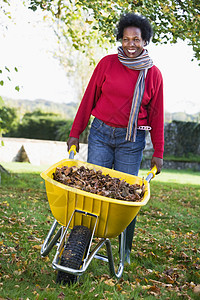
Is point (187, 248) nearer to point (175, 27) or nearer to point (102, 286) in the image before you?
point (102, 286)

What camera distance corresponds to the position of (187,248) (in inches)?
138

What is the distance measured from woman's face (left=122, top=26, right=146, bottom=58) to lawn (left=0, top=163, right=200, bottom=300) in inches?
58.8

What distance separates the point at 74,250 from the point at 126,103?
1.08 meters

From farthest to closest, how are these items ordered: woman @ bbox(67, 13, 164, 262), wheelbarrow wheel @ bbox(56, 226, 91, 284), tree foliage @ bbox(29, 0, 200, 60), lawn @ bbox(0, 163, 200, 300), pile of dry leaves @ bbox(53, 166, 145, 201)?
tree foliage @ bbox(29, 0, 200, 60), woman @ bbox(67, 13, 164, 262), lawn @ bbox(0, 163, 200, 300), pile of dry leaves @ bbox(53, 166, 145, 201), wheelbarrow wheel @ bbox(56, 226, 91, 284)

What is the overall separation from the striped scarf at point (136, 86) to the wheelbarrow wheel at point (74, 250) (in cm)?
79

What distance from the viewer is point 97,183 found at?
78.7 inches

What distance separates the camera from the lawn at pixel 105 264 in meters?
2.08

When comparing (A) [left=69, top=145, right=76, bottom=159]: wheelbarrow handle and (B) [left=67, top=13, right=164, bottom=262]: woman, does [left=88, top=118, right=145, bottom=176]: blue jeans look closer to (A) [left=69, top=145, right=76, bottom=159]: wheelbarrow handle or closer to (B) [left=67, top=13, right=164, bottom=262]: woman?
(B) [left=67, top=13, right=164, bottom=262]: woman

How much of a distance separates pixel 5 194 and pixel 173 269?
3.12 meters

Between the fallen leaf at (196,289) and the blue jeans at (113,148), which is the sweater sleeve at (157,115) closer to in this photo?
the blue jeans at (113,148)

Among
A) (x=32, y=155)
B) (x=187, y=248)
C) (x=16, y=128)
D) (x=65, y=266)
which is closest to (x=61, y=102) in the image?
(x=16, y=128)

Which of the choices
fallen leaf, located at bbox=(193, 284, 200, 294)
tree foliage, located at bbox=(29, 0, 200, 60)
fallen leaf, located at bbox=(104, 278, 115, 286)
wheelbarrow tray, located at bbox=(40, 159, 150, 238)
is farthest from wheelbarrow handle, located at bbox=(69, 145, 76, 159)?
tree foliage, located at bbox=(29, 0, 200, 60)

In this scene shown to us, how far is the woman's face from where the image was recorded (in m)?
2.35

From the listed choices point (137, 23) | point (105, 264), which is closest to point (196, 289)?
point (105, 264)
